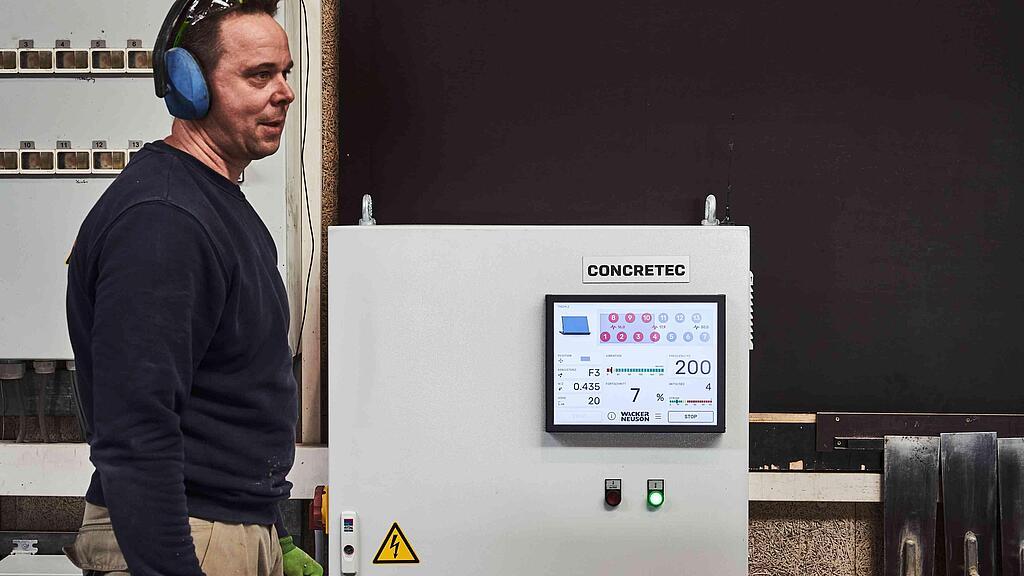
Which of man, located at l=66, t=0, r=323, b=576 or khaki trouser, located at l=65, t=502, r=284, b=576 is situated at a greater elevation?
man, located at l=66, t=0, r=323, b=576

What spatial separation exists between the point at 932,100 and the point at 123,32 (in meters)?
1.76

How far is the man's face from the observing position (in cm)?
110

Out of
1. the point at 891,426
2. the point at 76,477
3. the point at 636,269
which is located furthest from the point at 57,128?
the point at 891,426

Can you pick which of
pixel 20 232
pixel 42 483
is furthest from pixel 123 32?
pixel 42 483

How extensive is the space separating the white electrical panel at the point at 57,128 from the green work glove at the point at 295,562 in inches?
30.3

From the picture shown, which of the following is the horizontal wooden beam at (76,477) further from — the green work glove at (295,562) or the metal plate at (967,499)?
the green work glove at (295,562)

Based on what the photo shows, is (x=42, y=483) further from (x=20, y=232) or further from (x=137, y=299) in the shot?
(x=137, y=299)

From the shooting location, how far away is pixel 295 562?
4.50ft

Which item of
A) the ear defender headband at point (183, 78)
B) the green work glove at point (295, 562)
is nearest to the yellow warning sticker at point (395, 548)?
the green work glove at point (295, 562)

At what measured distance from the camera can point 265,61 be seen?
1112 mm

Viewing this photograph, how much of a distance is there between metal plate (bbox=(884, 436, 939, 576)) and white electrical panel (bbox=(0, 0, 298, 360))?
151cm

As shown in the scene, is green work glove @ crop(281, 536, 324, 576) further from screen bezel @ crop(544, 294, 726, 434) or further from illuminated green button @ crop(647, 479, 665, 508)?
illuminated green button @ crop(647, 479, 665, 508)

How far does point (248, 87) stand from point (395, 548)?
0.88 meters

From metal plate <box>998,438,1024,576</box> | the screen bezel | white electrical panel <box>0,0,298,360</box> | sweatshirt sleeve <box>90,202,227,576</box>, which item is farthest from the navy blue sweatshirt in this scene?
metal plate <box>998,438,1024,576</box>
